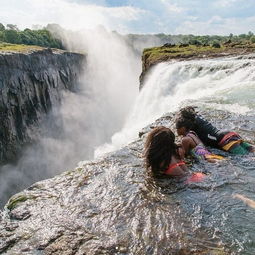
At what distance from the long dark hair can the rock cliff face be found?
111 ft

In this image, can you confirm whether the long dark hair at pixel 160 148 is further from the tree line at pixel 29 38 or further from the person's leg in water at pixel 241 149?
the tree line at pixel 29 38

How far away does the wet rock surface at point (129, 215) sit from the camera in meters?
5.13

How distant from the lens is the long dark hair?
22.6 ft

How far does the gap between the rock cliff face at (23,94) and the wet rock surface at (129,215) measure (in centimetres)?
3346

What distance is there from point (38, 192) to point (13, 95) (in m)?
36.4

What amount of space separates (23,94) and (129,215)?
134ft

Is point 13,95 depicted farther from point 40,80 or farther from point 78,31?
point 78,31

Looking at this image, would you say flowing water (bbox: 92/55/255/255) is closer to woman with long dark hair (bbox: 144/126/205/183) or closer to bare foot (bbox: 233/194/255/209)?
bare foot (bbox: 233/194/255/209)

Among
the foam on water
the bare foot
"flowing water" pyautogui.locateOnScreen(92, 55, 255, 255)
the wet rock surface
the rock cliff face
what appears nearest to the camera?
the wet rock surface

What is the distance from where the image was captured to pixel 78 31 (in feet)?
479

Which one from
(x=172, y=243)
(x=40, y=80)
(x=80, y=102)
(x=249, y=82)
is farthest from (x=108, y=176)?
(x=80, y=102)

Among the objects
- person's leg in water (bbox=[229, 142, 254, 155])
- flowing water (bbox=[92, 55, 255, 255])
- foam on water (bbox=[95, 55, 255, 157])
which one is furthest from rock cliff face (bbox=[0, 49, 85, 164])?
person's leg in water (bbox=[229, 142, 254, 155])

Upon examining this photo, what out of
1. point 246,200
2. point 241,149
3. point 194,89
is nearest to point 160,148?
point 246,200

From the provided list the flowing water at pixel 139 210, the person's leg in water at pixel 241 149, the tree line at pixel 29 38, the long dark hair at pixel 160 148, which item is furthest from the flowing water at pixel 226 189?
the tree line at pixel 29 38
